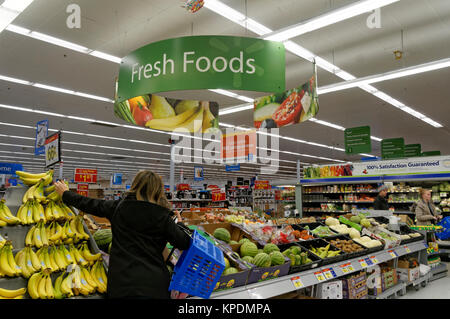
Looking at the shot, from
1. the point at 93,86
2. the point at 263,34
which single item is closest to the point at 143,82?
the point at 263,34

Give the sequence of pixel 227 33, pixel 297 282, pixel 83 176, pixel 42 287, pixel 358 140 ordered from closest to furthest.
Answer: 1. pixel 42 287
2. pixel 297 282
3. pixel 227 33
4. pixel 358 140
5. pixel 83 176

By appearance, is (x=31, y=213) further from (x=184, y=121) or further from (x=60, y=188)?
(x=184, y=121)

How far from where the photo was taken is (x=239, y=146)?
9398 mm

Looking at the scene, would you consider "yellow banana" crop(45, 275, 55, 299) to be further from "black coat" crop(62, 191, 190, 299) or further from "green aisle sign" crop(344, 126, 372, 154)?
"green aisle sign" crop(344, 126, 372, 154)

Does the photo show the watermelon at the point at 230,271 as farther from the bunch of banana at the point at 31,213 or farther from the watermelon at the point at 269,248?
the bunch of banana at the point at 31,213

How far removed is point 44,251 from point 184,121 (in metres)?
3.45

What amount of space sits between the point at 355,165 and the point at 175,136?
698cm

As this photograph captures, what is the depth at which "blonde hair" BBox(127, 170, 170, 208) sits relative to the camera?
2.14 m

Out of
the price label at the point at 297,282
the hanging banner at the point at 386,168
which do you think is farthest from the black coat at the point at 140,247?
the hanging banner at the point at 386,168

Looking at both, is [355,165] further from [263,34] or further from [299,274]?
[299,274]

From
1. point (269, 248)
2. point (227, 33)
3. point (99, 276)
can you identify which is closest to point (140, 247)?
point (99, 276)

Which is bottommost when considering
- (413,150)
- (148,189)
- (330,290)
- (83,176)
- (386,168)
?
(330,290)

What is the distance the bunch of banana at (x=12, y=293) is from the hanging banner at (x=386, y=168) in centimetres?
1085

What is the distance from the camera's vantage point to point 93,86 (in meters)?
8.61
